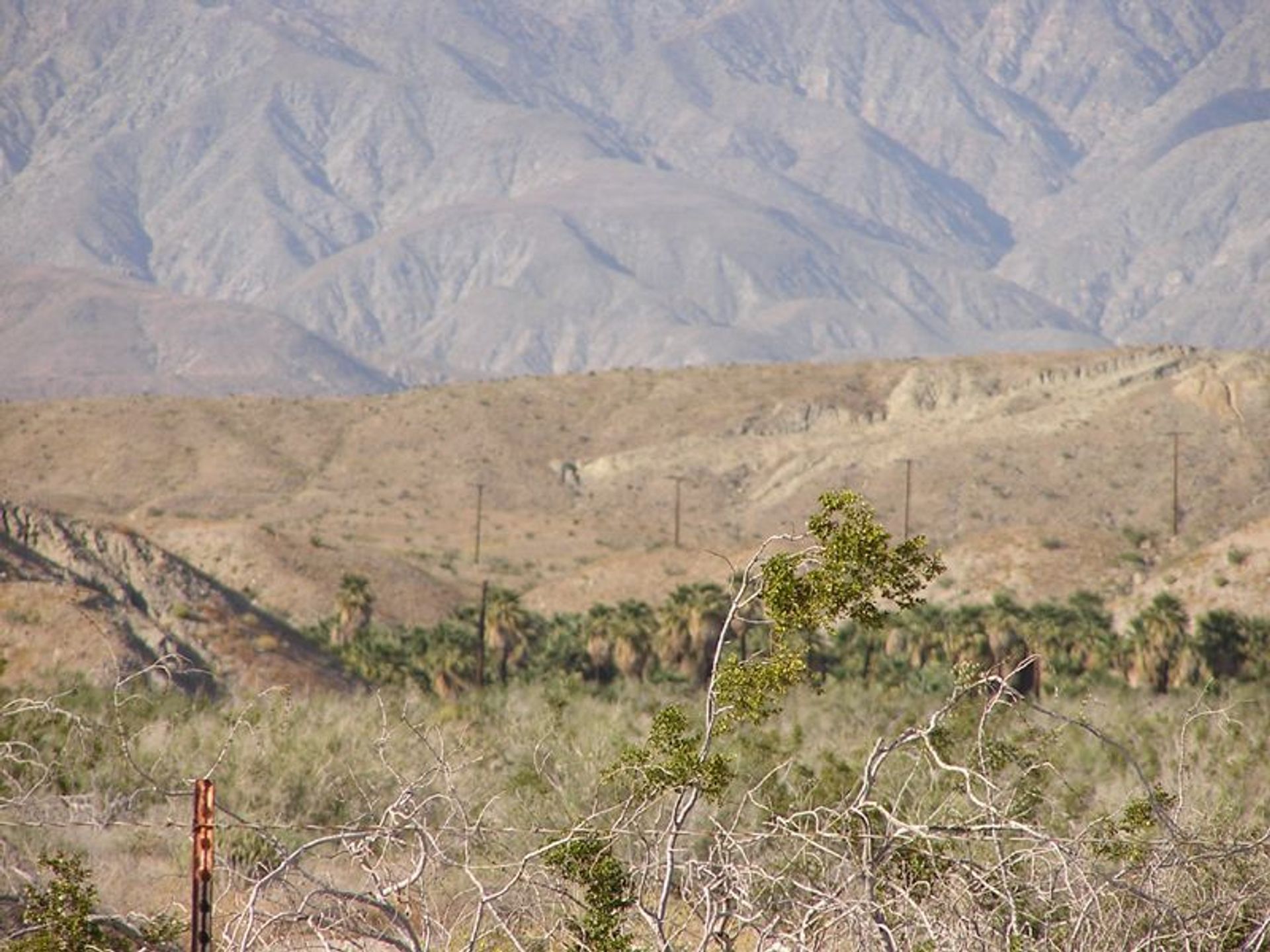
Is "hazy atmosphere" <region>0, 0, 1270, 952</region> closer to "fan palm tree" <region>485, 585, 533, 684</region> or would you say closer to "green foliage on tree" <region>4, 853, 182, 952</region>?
"green foliage on tree" <region>4, 853, 182, 952</region>

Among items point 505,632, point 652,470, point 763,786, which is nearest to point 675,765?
point 763,786

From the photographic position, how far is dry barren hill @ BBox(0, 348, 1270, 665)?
297ft

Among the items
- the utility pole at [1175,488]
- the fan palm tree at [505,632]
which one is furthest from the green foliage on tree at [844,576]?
the utility pole at [1175,488]

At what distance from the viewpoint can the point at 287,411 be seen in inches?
6206

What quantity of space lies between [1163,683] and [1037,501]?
72.1 meters

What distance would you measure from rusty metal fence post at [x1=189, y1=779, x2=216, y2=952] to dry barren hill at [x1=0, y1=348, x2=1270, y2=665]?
73103 millimetres

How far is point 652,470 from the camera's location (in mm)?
145250

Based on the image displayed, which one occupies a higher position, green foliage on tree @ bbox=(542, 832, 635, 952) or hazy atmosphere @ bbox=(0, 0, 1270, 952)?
green foliage on tree @ bbox=(542, 832, 635, 952)

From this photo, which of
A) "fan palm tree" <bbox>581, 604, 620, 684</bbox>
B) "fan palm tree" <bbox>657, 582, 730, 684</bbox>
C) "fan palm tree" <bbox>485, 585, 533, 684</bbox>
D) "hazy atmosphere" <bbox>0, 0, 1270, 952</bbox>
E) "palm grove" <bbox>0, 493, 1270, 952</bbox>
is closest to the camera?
"palm grove" <bbox>0, 493, 1270, 952</bbox>

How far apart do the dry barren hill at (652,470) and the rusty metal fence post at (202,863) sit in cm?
7310

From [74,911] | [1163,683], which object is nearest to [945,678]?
[1163,683]

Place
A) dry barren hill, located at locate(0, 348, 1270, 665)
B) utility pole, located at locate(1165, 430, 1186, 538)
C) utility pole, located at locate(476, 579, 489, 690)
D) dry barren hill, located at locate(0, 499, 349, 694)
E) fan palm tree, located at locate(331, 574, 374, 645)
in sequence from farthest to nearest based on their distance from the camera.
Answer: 1. utility pole, located at locate(1165, 430, 1186, 538)
2. dry barren hill, located at locate(0, 348, 1270, 665)
3. fan palm tree, located at locate(331, 574, 374, 645)
4. utility pole, located at locate(476, 579, 489, 690)
5. dry barren hill, located at locate(0, 499, 349, 694)

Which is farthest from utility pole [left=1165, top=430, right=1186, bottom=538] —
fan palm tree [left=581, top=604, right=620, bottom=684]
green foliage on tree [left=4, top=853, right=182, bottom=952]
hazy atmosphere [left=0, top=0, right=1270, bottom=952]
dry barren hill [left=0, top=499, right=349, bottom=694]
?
green foliage on tree [left=4, top=853, right=182, bottom=952]

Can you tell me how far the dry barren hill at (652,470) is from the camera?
9062cm
